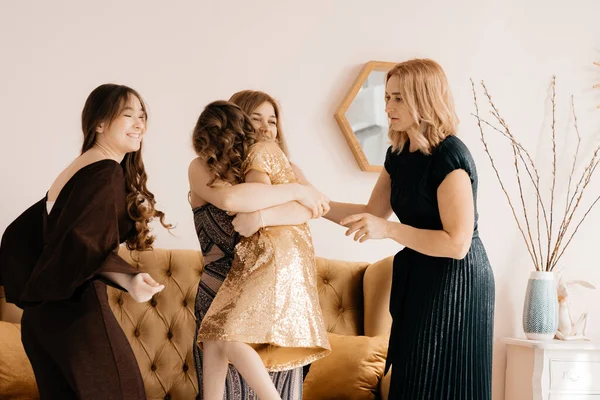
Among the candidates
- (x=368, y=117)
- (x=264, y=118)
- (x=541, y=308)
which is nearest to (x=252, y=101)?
(x=264, y=118)

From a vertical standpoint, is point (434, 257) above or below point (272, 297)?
above

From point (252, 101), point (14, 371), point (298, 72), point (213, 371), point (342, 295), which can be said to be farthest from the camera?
point (298, 72)

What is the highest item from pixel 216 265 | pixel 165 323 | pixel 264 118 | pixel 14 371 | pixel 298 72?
pixel 298 72

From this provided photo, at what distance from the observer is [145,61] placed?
3.72 metres

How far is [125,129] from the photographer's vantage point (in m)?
2.38

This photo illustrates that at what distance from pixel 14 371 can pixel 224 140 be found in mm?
1299

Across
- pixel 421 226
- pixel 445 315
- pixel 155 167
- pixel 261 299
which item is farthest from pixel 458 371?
pixel 155 167

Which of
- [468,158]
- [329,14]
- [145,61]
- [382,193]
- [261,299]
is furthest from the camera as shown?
[329,14]

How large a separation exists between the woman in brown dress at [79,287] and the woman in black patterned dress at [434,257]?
796 mm

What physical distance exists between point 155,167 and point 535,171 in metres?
1.91

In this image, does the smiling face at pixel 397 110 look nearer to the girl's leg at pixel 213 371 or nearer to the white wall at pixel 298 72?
the girl's leg at pixel 213 371

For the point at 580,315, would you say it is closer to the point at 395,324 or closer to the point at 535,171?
the point at 535,171

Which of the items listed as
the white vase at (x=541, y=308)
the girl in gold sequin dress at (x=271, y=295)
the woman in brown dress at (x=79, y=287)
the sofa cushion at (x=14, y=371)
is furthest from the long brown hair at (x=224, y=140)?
the white vase at (x=541, y=308)

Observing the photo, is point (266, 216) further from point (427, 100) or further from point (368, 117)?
point (368, 117)
